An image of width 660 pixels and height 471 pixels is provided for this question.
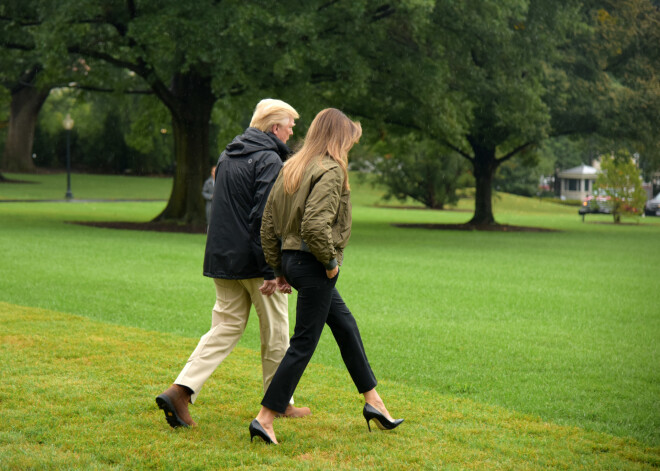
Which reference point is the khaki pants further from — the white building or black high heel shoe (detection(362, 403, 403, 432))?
the white building

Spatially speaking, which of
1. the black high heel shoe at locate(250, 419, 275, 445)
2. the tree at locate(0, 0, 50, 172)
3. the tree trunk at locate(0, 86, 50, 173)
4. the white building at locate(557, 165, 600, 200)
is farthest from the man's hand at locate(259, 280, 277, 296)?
the white building at locate(557, 165, 600, 200)

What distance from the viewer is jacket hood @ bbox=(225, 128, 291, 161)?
5125mm

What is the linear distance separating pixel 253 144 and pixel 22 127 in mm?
50621

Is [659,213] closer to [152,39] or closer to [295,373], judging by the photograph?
[152,39]

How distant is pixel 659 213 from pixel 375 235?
1256 inches

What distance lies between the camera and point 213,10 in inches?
787

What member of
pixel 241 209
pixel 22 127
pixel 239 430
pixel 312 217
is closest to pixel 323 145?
pixel 312 217

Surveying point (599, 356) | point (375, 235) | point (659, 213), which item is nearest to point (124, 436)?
point (599, 356)

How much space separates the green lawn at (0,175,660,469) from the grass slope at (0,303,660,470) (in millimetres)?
32

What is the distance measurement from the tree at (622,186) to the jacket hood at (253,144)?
110 feet

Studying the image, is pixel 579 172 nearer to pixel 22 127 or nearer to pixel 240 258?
pixel 22 127

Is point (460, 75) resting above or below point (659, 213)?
above

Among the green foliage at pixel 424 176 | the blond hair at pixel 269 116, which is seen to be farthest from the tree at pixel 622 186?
the blond hair at pixel 269 116

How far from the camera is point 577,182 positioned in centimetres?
8112
